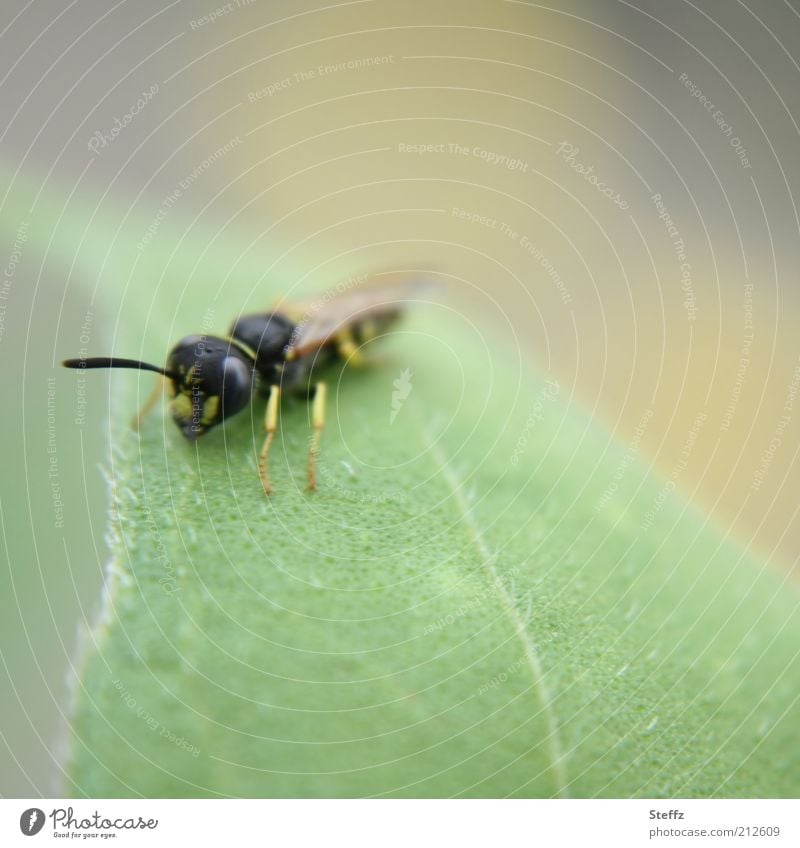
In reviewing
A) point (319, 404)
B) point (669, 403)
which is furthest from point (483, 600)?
point (669, 403)

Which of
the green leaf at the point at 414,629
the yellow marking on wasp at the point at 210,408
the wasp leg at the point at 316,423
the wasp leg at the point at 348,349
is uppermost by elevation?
the wasp leg at the point at 348,349

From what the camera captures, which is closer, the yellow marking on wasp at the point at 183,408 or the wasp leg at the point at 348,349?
the yellow marking on wasp at the point at 183,408

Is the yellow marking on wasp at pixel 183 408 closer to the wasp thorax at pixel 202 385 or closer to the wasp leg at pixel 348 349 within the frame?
the wasp thorax at pixel 202 385

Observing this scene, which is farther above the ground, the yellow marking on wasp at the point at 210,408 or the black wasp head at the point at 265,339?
the black wasp head at the point at 265,339

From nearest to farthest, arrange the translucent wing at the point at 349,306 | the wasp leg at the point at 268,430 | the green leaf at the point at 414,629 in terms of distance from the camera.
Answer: the green leaf at the point at 414,629
the wasp leg at the point at 268,430
the translucent wing at the point at 349,306

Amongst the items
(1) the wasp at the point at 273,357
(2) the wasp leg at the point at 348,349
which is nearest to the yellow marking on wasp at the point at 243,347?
(1) the wasp at the point at 273,357

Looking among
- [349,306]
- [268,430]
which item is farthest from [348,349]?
[268,430]

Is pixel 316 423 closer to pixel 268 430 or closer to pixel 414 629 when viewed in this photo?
pixel 268 430

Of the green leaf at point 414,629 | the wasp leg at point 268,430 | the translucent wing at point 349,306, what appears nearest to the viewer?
the green leaf at point 414,629
